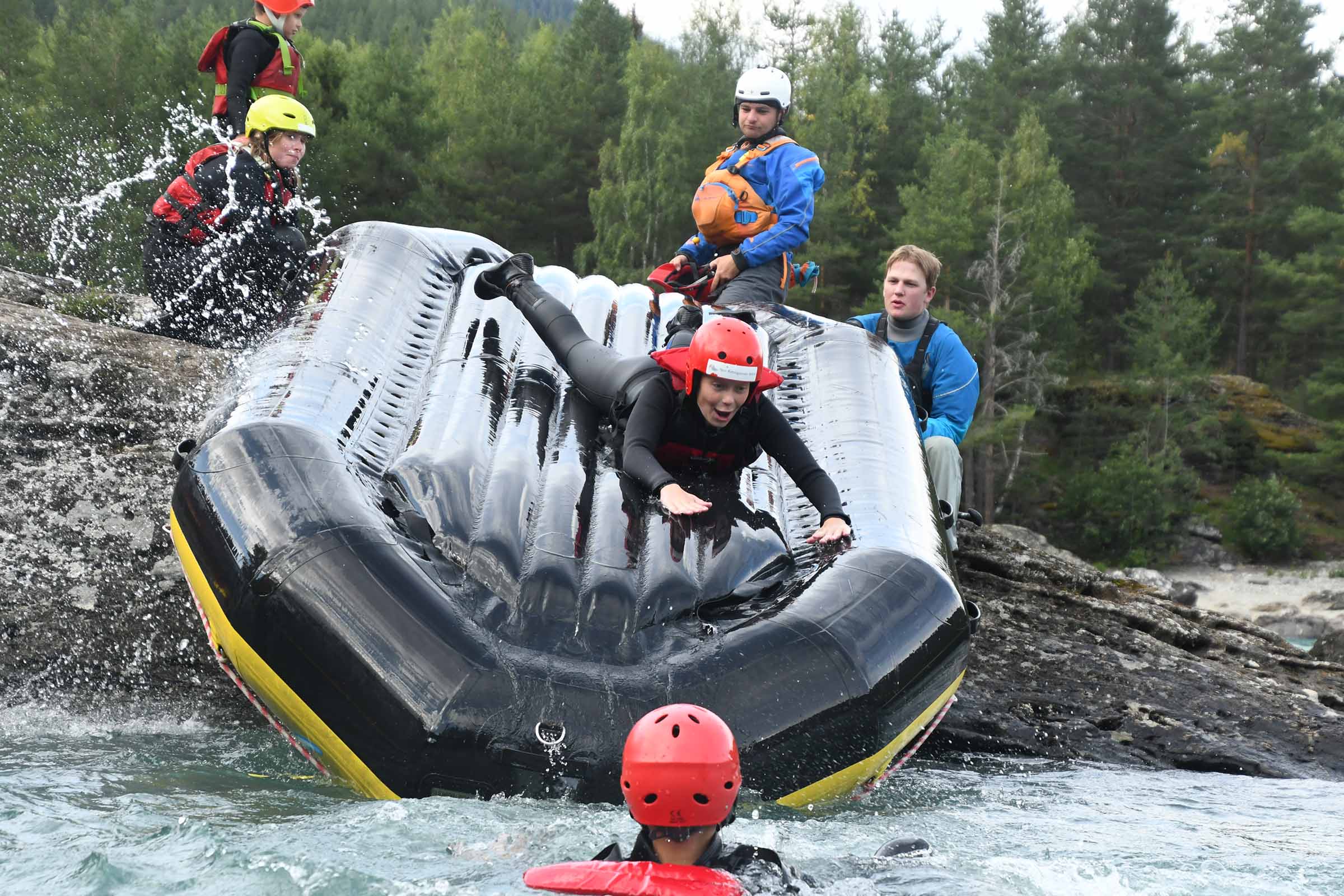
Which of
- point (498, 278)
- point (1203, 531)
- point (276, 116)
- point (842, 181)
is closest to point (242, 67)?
point (276, 116)

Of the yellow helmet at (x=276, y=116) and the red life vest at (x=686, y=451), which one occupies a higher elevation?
the yellow helmet at (x=276, y=116)

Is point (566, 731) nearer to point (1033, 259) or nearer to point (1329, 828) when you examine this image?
point (1329, 828)

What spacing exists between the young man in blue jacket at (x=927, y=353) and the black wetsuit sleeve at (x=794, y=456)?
166cm

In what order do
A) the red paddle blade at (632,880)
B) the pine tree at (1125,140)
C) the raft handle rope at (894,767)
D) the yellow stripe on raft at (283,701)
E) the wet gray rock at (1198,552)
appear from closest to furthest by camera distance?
the red paddle blade at (632,880)
the yellow stripe on raft at (283,701)
the raft handle rope at (894,767)
the wet gray rock at (1198,552)
the pine tree at (1125,140)

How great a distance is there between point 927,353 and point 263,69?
3903 millimetres

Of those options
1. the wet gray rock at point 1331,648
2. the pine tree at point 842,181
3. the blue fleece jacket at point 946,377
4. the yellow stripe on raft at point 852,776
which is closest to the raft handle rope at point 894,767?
the yellow stripe on raft at point 852,776

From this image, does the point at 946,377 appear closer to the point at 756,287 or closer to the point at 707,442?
the point at 756,287

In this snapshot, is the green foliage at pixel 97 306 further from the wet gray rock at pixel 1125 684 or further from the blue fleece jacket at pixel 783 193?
the wet gray rock at pixel 1125 684

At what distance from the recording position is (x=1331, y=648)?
1030 cm

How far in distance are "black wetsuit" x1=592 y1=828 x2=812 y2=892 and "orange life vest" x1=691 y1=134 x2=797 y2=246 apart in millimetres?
4557

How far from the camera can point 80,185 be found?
21391mm

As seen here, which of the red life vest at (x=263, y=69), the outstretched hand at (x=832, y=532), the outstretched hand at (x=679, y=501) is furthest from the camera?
the red life vest at (x=263, y=69)

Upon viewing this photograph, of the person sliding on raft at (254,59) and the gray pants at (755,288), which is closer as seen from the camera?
the gray pants at (755,288)

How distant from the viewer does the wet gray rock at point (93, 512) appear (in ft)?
18.9
